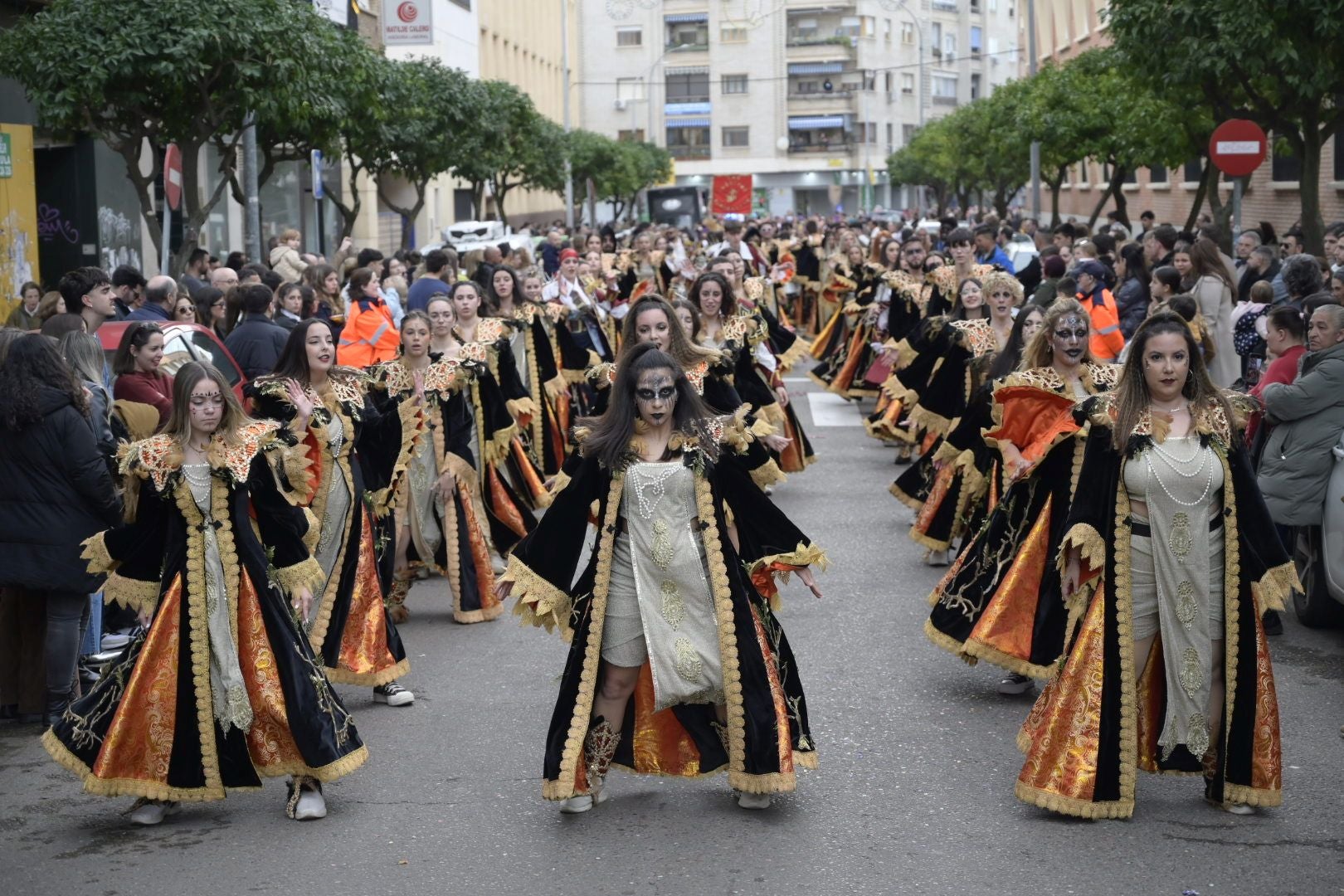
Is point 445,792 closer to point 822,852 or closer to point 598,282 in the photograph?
point 822,852

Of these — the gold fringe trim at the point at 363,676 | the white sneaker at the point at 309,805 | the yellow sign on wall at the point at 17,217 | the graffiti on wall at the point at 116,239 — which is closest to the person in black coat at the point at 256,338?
the gold fringe trim at the point at 363,676

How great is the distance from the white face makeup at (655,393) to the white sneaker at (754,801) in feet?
4.48

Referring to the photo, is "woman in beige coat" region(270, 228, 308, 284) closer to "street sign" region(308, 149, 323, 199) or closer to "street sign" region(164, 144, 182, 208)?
"street sign" region(164, 144, 182, 208)

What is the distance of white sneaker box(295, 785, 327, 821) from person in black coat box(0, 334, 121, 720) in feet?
6.03

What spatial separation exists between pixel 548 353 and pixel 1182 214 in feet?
94.9

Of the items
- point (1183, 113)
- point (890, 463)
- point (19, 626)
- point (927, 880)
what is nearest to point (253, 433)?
point (19, 626)

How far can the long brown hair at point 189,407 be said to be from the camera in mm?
6633

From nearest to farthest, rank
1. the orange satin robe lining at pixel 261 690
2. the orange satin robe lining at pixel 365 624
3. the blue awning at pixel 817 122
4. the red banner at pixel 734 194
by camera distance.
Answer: the orange satin robe lining at pixel 261 690
the orange satin robe lining at pixel 365 624
the red banner at pixel 734 194
the blue awning at pixel 817 122

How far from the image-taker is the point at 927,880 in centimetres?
592

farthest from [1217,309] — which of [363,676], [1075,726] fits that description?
[1075,726]

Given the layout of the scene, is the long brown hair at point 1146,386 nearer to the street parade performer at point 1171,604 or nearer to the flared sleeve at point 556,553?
the street parade performer at point 1171,604

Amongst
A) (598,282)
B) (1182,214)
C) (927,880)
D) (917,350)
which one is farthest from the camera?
(1182,214)

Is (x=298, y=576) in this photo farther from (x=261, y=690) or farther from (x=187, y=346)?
(x=187, y=346)

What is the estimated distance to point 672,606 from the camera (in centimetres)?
643
